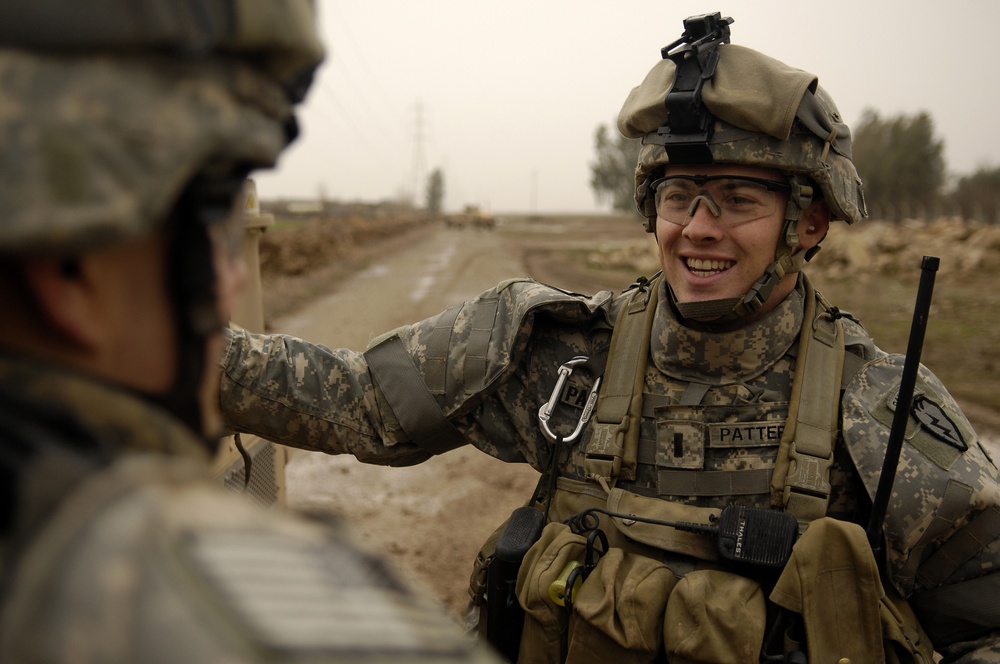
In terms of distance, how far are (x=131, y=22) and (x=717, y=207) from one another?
213 centimetres

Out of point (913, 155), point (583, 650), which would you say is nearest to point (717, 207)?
point (583, 650)

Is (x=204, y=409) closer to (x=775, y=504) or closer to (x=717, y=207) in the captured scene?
(x=775, y=504)

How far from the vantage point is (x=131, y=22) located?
2.71 ft

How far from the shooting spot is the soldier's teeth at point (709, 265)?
2.67 meters

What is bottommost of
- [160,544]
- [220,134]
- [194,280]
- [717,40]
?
[160,544]

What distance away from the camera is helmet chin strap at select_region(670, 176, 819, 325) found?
104 inches

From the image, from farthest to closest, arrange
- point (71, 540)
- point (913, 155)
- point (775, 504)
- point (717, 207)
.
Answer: point (913, 155) < point (717, 207) < point (775, 504) < point (71, 540)

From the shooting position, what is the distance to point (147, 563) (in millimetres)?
710

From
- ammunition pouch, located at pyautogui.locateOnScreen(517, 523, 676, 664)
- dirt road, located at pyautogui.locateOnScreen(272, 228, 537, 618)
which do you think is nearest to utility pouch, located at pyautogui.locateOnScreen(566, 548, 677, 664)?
ammunition pouch, located at pyautogui.locateOnScreen(517, 523, 676, 664)

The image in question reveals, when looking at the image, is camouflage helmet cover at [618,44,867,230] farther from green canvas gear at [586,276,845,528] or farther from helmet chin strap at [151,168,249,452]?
helmet chin strap at [151,168,249,452]

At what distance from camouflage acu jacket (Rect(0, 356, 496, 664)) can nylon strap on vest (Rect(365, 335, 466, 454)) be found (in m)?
1.71

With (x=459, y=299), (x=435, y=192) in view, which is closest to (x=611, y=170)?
(x=435, y=192)

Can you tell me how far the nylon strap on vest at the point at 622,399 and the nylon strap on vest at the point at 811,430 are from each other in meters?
0.44

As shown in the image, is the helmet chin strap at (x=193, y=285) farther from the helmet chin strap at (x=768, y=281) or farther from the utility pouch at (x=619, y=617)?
the helmet chin strap at (x=768, y=281)
